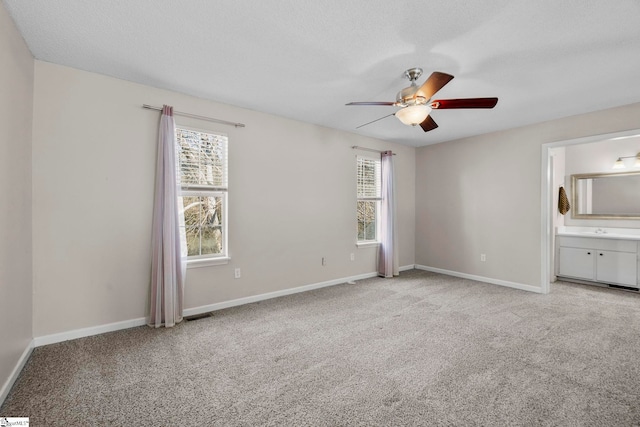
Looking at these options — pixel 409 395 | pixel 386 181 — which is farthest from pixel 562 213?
pixel 409 395

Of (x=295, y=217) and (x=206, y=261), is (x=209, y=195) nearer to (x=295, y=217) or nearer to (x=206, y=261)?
(x=206, y=261)

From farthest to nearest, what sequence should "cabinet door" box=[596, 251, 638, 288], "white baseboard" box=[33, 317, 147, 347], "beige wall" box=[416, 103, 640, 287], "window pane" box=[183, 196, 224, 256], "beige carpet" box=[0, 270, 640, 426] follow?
"cabinet door" box=[596, 251, 638, 288]
"beige wall" box=[416, 103, 640, 287]
"window pane" box=[183, 196, 224, 256]
"white baseboard" box=[33, 317, 147, 347]
"beige carpet" box=[0, 270, 640, 426]

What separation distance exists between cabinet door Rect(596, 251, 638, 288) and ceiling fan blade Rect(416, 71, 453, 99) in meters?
4.51

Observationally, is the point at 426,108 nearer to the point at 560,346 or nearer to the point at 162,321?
the point at 560,346

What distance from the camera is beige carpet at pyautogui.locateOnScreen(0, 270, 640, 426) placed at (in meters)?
1.79

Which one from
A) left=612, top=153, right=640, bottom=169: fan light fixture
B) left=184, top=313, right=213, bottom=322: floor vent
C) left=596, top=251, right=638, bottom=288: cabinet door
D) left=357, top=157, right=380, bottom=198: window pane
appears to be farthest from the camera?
left=357, top=157, right=380, bottom=198: window pane

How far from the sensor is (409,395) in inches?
77.5

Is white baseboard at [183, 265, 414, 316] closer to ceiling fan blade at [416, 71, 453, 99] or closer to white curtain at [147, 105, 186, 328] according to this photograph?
white curtain at [147, 105, 186, 328]

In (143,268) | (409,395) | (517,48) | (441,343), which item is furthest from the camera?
(143,268)

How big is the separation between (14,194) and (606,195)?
771 centimetres

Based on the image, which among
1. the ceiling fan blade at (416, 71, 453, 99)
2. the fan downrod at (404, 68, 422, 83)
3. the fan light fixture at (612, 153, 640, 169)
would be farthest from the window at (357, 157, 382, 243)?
the fan light fixture at (612, 153, 640, 169)

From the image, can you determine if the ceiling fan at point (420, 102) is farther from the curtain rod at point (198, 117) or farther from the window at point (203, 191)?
the window at point (203, 191)

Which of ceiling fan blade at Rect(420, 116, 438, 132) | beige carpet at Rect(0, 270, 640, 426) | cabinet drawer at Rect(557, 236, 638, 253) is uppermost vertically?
ceiling fan blade at Rect(420, 116, 438, 132)

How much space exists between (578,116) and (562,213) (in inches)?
78.5
